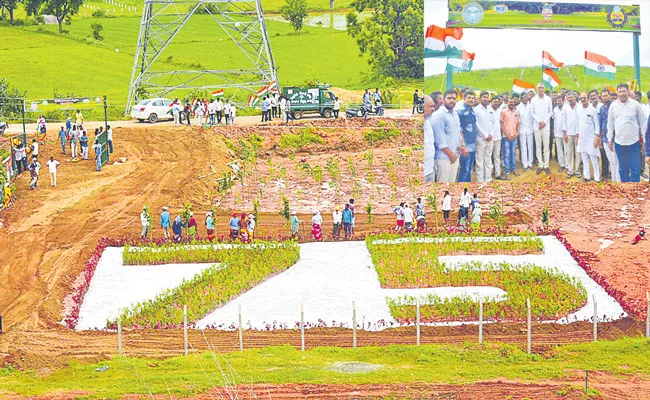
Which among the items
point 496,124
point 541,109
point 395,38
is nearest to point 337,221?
point 496,124

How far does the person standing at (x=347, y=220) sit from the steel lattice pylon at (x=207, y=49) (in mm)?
15067

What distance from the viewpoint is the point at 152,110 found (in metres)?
55.3

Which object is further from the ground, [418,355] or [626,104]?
[626,104]

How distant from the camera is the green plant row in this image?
34.3 metres

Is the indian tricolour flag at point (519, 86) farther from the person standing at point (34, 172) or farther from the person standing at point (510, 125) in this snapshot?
the person standing at point (34, 172)

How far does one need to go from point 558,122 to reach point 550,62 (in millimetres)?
2145

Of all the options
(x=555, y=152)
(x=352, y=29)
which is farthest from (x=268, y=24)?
(x=555, y=152)

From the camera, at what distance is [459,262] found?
128ft

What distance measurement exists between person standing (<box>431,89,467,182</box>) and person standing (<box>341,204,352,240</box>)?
3545 millimetres

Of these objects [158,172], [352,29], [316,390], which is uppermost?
[352,29]

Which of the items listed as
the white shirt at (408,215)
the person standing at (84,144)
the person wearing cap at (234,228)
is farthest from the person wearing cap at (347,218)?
the person standing at (84,144)

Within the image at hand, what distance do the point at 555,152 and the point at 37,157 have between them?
20430mm

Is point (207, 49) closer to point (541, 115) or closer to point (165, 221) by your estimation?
point (165, 221)

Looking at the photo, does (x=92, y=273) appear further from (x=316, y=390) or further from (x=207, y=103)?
(x=207, y=103)
